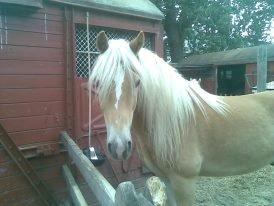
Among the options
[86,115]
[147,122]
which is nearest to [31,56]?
[86,115]

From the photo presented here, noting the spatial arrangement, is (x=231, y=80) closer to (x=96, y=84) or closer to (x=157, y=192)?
(x=157, y=192)

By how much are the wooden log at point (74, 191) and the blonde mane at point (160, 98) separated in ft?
3.42

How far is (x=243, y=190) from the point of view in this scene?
511 cm

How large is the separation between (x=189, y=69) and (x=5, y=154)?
865 cm

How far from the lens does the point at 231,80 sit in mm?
16172

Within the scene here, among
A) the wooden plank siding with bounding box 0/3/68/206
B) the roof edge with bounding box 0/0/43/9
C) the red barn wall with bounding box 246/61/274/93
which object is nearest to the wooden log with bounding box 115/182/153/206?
the wooden plank siding with bounding box 0/3/68/206

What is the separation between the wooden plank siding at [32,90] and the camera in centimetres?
376

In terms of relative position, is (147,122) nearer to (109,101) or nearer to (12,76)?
(109,101)

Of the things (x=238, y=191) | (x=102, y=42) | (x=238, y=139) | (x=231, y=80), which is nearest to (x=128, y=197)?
(x=102, y=42)

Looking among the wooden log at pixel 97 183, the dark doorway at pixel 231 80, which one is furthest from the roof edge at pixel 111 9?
the dark doorway at pixel 231 80

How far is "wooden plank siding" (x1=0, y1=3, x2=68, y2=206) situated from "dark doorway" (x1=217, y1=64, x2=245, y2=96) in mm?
12533

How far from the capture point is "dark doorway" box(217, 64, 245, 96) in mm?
15719

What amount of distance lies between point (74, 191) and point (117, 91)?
5.99 feet

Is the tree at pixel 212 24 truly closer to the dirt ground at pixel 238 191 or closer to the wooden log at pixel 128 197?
the dirt ground at pixel 238 191
